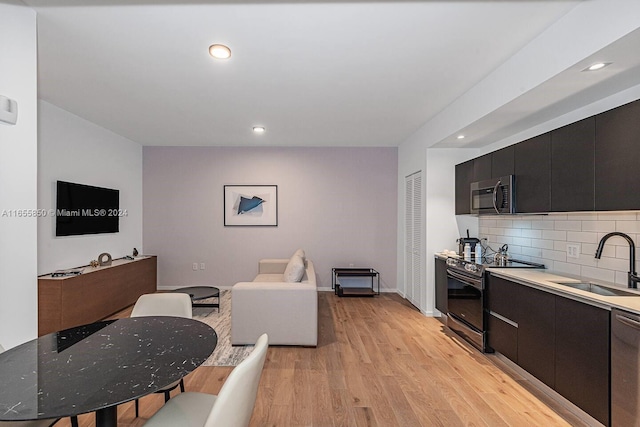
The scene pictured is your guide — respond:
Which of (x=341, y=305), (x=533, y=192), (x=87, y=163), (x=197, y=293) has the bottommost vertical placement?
→ (x=341, y=305)

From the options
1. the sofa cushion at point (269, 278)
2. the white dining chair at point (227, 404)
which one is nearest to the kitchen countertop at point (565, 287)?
the white dining chair at point (227, 404)

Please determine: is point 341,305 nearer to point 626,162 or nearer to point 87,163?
point 626,162

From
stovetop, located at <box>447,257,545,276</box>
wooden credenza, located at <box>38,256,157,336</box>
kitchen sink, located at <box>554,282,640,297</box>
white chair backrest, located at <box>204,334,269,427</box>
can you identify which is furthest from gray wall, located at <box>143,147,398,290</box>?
white chair backrest, located at <box>204,334,269,427</box>

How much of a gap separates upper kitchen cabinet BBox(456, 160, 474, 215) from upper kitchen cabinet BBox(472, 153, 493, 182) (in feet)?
0.31

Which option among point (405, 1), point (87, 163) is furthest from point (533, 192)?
point (87, 163)

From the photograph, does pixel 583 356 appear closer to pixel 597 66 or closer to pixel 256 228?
pixel 597 66

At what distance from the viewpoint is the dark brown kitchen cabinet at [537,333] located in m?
2.32

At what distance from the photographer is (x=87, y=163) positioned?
4.43m

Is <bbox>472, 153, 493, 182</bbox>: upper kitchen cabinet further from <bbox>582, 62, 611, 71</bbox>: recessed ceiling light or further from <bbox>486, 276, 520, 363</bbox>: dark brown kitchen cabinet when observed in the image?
<bbox>582, 62, 611, 71</bbox>: recessed ceiling light

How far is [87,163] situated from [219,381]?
3.63 metres

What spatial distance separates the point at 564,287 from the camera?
2266mm

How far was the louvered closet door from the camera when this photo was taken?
4.71 m

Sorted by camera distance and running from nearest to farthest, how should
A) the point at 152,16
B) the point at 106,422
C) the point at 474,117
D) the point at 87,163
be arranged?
the point at 106,422
the point at 152,16
the point at 474,117
the point at 87,163

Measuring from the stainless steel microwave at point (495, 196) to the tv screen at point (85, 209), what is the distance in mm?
4989
